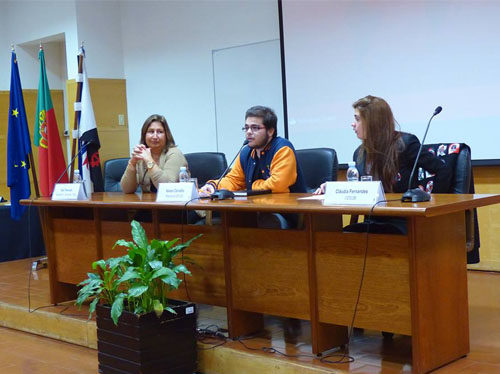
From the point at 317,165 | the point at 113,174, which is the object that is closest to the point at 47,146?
the point at 113,174

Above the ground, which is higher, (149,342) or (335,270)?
(335,270)

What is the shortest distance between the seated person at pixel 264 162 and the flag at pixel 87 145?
1.33 metres

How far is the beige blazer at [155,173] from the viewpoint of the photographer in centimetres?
366

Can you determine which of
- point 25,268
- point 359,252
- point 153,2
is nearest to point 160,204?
point 359,252

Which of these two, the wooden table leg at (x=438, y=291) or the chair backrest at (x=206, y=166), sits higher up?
the chair backrest at (x=206, y=166)

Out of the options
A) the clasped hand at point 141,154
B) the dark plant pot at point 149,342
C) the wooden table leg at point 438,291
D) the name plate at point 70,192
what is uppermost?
the clasped hand at point 141,154

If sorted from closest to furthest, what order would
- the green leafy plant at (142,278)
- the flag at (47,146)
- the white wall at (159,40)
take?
the green leafy plant at (142,278) < the flag at (47,146) < the white wall at (159,40)

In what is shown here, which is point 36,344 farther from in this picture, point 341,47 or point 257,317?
point 341,47

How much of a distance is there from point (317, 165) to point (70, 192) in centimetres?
128

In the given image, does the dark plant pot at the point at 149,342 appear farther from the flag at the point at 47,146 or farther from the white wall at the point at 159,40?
the white wall at the point at 159,40

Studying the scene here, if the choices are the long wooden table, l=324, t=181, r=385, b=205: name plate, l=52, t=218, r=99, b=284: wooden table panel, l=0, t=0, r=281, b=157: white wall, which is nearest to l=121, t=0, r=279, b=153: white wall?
l=0, t=0, r=281, b=157: white wall

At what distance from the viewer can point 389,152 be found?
2.85 metres

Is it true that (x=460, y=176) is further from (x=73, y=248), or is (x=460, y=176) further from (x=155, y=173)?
(x=73, y=248)

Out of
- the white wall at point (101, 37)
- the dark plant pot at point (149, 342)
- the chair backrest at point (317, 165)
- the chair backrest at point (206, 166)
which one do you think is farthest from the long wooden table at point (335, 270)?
the white wall at point (101, 37)
